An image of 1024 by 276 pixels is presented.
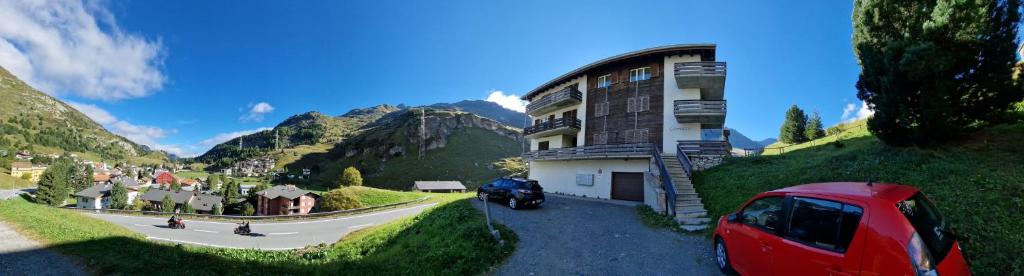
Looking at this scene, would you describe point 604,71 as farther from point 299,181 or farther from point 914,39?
point 299,181

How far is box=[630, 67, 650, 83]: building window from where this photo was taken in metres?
25.2

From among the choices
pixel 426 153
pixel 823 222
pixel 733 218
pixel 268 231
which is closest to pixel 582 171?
pixel 733 218

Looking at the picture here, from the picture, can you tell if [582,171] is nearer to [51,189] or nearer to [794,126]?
[794,126]

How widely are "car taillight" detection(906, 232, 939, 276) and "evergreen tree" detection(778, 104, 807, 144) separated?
5376 cm

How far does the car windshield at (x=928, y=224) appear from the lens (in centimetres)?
414

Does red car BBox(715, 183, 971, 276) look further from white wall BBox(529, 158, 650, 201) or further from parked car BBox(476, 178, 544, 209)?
white wall BBox(529, 158, 650, 201)

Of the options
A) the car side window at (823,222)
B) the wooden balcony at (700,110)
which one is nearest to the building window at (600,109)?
the wooden balcony at (700,110)

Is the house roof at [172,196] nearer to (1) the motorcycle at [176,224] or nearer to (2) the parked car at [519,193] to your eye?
(1) the motorcycle at [176,224]

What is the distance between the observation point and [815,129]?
1734 inches

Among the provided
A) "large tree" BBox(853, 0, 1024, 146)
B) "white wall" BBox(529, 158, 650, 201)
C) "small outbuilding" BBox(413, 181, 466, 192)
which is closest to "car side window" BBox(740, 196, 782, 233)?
"large tree" BBox(853, 0, 1024, 146)

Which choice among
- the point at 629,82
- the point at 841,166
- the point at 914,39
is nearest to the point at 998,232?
the point at 841,166

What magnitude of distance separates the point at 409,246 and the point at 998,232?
14740mm

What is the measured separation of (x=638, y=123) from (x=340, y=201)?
1377 inches

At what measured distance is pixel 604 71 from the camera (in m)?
27.8
